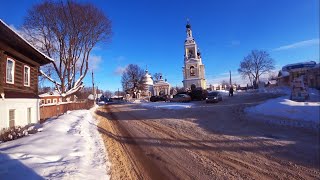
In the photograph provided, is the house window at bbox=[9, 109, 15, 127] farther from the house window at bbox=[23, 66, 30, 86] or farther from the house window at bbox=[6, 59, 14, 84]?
the house window at bbox=[23, 66, 30, 86]

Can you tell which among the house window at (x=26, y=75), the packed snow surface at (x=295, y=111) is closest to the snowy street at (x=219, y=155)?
the packed snow surface at (x=295, y=111)

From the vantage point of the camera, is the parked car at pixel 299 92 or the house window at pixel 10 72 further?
the parked car at pixel 299 92

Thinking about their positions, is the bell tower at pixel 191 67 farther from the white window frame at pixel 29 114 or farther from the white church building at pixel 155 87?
the white window frame at pixel 29 114

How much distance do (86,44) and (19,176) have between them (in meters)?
25.6

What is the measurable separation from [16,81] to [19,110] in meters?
1.65

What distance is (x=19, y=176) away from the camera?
17.9 ft

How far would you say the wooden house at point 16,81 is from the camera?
40.8ft

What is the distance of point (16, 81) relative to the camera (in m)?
14.9

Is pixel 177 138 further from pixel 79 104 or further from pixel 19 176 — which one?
pixel 79 104

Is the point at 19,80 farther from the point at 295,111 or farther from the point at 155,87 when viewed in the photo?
the point at 155,87

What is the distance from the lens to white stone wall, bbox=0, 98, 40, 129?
12516mm

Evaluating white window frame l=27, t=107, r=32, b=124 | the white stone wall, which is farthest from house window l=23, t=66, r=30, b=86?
white window frame l=27, t=107, r=32, b=124

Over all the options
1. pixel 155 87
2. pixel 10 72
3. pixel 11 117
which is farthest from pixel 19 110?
pixel 155 87

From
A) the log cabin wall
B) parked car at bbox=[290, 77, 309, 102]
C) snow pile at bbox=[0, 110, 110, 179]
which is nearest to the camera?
snow pile at bbox=[0, 110, 110, 179]
